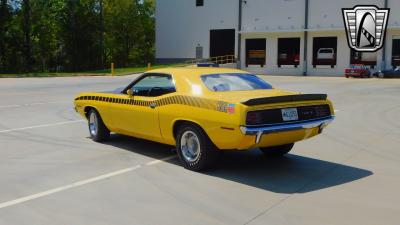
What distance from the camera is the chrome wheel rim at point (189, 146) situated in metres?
7.17

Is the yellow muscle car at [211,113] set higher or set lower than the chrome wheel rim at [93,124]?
higher

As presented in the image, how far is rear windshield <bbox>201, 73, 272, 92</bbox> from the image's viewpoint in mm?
7488

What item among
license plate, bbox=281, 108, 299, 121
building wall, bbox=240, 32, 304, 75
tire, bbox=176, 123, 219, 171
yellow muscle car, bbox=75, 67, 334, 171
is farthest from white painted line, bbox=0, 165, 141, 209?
building wall, bbox=240, 32, 304, 75

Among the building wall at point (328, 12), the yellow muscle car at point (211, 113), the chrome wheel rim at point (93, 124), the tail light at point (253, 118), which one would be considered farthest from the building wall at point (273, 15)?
the tail light at point (253, 118)

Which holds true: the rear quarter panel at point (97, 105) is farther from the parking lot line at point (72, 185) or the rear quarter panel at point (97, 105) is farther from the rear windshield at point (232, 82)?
the rear windshield at point (232, 82)

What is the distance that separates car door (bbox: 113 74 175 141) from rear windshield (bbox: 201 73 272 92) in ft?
2.02

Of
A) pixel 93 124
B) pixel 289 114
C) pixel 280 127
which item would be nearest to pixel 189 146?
pixel 280 127

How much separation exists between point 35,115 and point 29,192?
310 inches

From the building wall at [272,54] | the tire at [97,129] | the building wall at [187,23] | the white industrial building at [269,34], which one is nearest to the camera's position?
the tire at [97,129]

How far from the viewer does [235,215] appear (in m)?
5.23

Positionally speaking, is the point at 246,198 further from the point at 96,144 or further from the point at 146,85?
the point at 96,144

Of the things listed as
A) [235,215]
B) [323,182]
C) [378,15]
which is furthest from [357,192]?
[378,15]

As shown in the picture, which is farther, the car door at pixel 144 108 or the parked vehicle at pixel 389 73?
the parked vehicle at pixel 389 73

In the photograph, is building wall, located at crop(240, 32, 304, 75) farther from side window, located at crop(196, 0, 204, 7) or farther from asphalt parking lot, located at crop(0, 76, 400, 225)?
asphalt parking lot, located at crop(0, 76, 400, 225)
